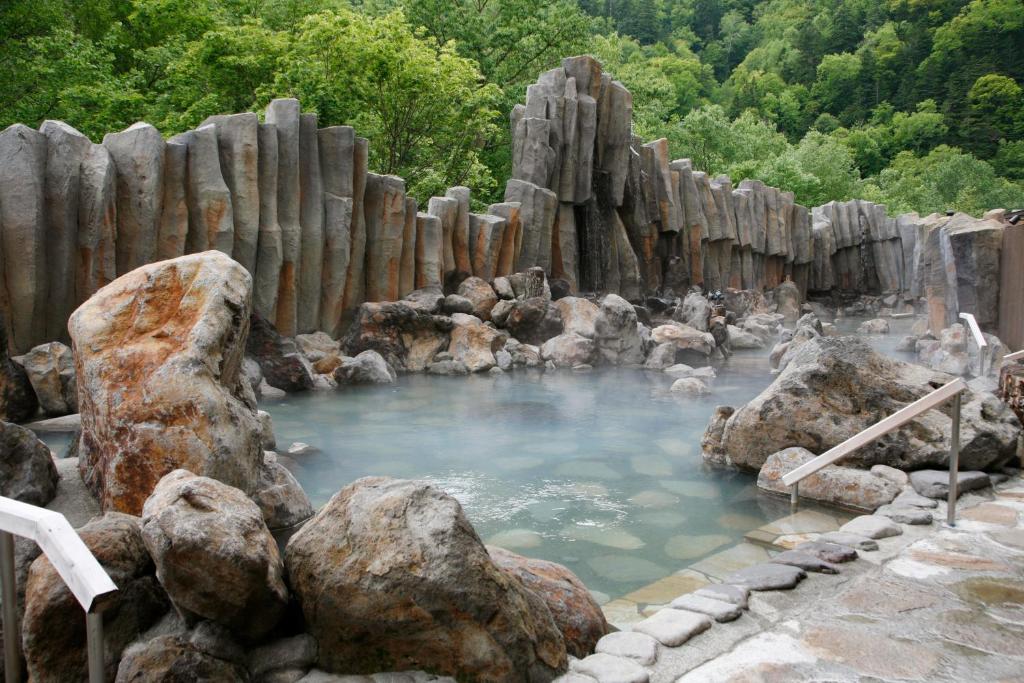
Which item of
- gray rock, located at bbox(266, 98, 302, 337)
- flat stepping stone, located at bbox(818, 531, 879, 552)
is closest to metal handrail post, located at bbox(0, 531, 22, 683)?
flat stepping stone, located at bbox(818, 531, 879, 552)

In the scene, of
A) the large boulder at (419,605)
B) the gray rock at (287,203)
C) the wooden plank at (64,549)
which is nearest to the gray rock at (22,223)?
the gray rock at (287,203)

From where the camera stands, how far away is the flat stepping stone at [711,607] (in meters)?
3.65

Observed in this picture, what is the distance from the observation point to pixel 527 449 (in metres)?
8.49

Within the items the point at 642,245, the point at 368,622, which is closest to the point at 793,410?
the point at 368,622

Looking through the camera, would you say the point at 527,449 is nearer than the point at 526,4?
Yes

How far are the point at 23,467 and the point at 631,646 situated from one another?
349 centimetres

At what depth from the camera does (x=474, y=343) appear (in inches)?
552

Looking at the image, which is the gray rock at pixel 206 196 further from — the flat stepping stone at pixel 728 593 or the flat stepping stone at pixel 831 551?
the flat stepping stone at pixel 728 593

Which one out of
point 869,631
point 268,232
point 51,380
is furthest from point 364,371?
point 869,631

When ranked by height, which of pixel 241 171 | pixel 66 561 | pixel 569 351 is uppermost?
pixel 241 171

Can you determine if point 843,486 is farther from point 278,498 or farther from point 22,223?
point 22,223

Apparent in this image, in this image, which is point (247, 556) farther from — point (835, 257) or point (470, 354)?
point (835, 257)

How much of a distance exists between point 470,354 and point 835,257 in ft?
75.1

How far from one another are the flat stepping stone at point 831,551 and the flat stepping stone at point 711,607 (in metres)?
0.92
